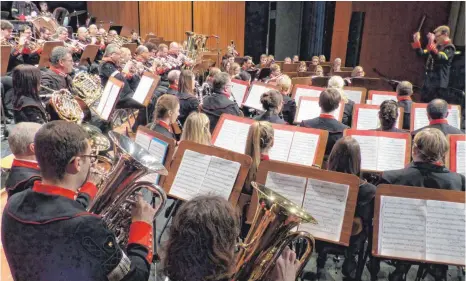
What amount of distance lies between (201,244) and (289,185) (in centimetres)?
117

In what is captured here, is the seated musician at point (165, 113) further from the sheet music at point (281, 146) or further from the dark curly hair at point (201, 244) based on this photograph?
the dark curly hair at point (201, 244)

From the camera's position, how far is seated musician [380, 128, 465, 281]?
2678 millimetres

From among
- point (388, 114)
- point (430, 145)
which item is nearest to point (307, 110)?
point (388, 114)

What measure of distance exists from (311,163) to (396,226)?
3.56 feet

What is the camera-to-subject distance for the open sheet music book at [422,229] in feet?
7.14

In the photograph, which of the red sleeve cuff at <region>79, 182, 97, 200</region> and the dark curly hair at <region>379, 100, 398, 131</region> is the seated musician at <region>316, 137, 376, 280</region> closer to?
the dark curly hair at <region>379, 100, 398, 131</region>

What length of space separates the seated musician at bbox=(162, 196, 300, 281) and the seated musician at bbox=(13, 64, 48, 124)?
2.86 metres

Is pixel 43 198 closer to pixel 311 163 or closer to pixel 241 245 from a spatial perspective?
pixel 241 245

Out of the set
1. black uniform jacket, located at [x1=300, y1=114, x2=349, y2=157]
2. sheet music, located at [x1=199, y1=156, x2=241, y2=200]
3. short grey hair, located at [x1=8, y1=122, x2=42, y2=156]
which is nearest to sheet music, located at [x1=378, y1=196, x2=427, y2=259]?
sheet music, located at [x1=199, y1=156, x2=241, y2=200]

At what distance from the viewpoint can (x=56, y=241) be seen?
147 centimetres

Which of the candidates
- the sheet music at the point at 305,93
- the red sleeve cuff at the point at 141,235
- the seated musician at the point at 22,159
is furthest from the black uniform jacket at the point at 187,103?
the red sleeve cuff at the point at 141,235

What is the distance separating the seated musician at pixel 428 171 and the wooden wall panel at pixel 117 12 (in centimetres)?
1451

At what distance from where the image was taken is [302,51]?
1414 centimetres

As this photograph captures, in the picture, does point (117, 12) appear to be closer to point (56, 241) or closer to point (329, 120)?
point (329, 120)
